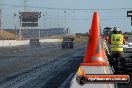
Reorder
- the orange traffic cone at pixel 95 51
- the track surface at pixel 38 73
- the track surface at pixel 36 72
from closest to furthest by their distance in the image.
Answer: the orange traffic cone at pixel 95 51, the track surface at pixel 38 73, the track surface at pixel 36 72

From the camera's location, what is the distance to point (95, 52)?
36.4 ft

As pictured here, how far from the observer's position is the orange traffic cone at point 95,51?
11.1m

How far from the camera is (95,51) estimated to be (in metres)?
11.1

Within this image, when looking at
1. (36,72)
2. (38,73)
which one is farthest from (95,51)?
(36,72)

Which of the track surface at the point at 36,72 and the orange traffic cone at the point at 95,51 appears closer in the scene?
the orange traffic cone at the point at 95,51

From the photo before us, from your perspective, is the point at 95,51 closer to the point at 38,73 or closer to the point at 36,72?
the point at 38,73

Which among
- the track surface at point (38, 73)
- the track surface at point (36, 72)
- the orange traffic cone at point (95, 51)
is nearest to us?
the orange traffic cone at point (95, 51)

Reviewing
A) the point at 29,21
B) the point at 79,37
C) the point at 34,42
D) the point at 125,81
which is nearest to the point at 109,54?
the point at 125,81

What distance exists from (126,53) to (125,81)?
7.79m

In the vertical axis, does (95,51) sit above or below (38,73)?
above

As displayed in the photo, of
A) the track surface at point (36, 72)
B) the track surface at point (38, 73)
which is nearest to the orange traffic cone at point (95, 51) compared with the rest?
the track surface at point (38, 73)

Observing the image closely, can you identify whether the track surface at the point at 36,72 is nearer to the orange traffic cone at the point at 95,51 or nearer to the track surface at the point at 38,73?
the track surface at the point at 38,73

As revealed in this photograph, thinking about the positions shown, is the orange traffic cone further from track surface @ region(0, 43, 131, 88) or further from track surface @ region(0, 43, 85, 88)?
track surface @ region(0, 43, 85, 88)

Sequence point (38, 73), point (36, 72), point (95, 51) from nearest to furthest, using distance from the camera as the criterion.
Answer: point (95, 51)
point (38, 73)
point (36, 72)
